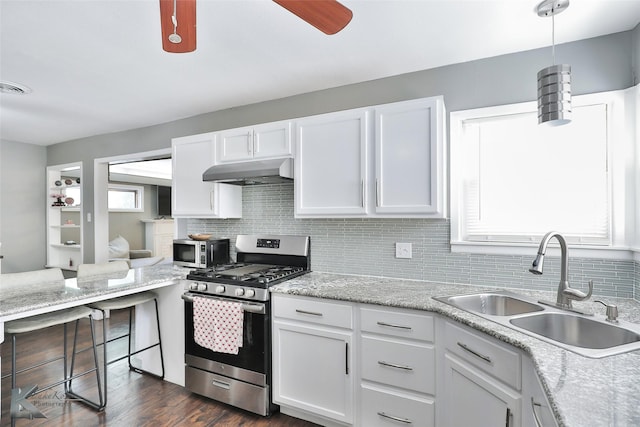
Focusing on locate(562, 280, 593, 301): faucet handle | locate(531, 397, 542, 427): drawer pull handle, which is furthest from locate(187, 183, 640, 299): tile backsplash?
locate(531, 397, 542, 427): drawer pull handle

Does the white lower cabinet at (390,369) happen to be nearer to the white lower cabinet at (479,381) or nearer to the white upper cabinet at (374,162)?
the white lower cabinet at (479,381)

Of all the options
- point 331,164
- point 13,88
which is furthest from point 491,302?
point 13,88

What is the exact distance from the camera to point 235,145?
2826 millimetres

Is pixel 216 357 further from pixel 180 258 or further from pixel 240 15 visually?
pixel 240 15

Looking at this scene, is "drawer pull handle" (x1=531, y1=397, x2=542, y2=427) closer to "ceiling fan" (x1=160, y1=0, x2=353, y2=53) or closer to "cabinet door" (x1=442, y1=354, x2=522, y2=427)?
"cabinet door" (x1=442, y1=354, x2=522, y2=427)

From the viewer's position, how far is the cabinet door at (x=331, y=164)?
2348 mm

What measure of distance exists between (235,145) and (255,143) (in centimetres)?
21

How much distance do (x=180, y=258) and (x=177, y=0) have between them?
2435 mm

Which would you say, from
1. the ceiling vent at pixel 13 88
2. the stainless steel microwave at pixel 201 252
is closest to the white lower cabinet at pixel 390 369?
the stainless steel microwave at pixel 201 252

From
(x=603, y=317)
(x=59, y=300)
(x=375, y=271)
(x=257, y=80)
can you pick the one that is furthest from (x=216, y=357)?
(x=603, y=317)

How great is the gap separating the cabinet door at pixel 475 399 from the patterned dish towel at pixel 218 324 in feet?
4.33

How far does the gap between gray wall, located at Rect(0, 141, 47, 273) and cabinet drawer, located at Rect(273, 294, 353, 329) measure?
4445 millimetres

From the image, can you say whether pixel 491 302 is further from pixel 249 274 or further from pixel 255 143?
pixel 255 143

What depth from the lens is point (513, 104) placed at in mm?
2215
